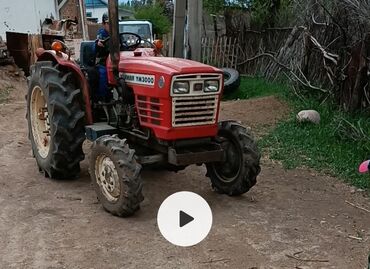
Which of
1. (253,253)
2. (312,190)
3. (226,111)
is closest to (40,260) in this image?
(253,253)

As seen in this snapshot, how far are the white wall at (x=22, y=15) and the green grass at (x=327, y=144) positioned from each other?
35.4 feet

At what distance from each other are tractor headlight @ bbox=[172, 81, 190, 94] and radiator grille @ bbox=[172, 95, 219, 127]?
55 mm

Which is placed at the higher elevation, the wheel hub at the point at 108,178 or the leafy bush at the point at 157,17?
the wheel hub at the point at 108,178

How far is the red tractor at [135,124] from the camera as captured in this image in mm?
4602

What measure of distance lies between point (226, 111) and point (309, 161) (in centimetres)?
357

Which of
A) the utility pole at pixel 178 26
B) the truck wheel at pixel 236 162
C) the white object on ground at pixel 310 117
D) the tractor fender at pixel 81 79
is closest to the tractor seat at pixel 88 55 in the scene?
the tractor fender at pixel 81 79

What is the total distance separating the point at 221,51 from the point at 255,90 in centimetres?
339

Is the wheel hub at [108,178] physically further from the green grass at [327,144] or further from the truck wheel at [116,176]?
the green grass at [327,144]

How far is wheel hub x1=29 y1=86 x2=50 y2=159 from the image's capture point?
611cm

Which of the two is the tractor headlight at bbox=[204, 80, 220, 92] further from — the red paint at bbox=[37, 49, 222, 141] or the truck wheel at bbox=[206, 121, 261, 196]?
the truck wheel at bbox=[206, 121, 261, 196]

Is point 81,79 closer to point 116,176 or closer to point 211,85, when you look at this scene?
point 116,176
